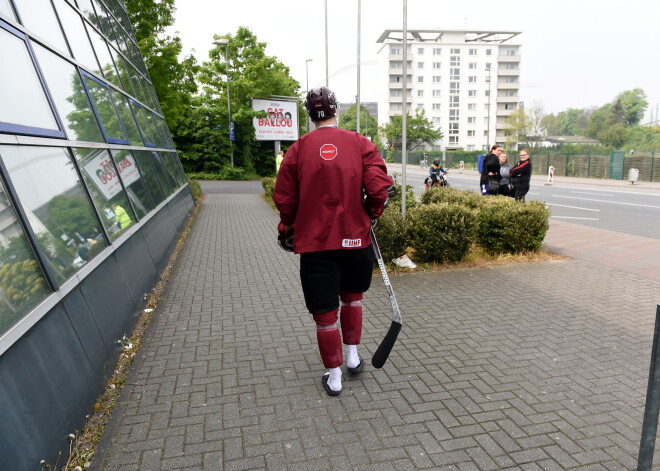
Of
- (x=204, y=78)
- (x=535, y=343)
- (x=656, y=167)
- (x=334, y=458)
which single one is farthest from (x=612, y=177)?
(x=334, y=458)

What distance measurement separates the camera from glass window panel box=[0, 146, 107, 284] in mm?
3064

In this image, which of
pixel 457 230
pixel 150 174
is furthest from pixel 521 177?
pixel 150 174

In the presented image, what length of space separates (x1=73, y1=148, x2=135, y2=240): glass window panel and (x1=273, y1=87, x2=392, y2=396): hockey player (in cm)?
230

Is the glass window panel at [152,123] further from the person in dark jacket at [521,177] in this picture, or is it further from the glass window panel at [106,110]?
the person in dark jacket at [521,177]

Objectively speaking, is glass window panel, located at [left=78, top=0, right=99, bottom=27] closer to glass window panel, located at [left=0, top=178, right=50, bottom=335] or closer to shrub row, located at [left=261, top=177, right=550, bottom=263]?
shrub row, located at [left=261, top=177, right=550, bottom=263]

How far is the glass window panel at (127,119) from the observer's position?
7.80 meters

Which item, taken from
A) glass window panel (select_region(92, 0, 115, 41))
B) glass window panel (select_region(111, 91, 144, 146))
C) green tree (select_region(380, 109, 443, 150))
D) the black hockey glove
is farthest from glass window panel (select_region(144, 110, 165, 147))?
green tree (select_region(380, 109, 443, 150))

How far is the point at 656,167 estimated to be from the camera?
1127 inches

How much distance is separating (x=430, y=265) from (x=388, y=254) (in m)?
0.66

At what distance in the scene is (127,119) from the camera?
8.27m

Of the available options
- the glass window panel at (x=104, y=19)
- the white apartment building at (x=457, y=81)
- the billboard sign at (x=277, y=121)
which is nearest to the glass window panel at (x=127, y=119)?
the glass window panel at (x=104, y=19)

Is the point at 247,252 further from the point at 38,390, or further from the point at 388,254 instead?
the point at 38,390

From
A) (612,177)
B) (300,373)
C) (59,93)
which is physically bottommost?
(612,177)

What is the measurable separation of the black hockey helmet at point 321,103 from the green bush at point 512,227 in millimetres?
4791
